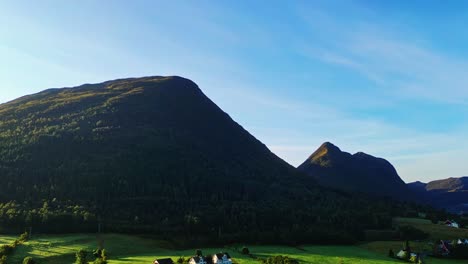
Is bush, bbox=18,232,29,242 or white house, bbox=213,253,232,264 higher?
bush, bbox=18,232,29,242

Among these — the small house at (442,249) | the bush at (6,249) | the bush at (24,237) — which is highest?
the bush at (24,237)

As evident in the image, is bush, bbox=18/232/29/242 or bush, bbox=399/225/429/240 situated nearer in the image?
bush, bbox=18/232/29/242

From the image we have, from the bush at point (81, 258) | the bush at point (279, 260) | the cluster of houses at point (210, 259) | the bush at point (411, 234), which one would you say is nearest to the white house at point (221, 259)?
the cluster of houses at point (210, 259)

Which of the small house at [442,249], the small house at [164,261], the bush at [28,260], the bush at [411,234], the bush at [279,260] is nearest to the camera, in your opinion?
the bush at [279,260]

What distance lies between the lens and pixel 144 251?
412 ft

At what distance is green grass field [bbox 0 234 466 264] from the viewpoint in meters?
110

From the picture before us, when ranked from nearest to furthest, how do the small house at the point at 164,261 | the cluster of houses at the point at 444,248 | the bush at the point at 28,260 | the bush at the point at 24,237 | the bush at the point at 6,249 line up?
the bush at the point at 28,260 → the small house at the point at 164,261 → the bush at the point at 6,249 → the bush at the point at 24,237 → the cluster of houses at the point at 444,248

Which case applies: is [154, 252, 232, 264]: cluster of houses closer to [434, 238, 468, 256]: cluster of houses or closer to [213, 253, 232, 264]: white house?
[213, 253, 232, 264]: white house

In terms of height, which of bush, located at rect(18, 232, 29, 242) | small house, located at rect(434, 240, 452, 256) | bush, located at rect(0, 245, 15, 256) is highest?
bush, located at rect(18, 232, 29, 242)

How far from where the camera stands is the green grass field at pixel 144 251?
110312mm

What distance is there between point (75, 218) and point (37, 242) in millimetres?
23396

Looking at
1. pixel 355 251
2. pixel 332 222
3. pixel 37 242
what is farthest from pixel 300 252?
pixel 37 242

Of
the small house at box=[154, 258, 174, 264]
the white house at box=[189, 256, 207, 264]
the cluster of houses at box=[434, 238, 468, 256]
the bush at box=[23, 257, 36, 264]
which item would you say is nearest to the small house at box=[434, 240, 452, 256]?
the cluster of houses at box=[434, 238, 468, 256]

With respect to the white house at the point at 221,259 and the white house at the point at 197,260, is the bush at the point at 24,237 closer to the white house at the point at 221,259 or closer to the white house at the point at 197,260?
the white house at the point at 197,260
